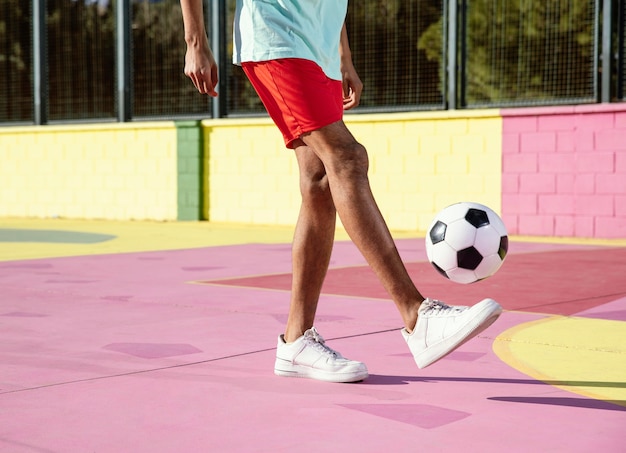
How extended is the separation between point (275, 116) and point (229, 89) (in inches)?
490

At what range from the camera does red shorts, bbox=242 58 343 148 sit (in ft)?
11.3

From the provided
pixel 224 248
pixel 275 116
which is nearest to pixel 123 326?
pixel 275 116

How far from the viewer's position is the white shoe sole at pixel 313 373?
3.48m

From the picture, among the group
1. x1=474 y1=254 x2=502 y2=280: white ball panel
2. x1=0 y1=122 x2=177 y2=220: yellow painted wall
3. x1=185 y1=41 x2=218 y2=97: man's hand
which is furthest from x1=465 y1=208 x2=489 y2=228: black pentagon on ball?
x1=0 y1=122 x2=177 y2=220: yellow painted wall

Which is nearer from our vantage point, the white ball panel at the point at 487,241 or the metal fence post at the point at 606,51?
the white ball panel at the point at 487,241

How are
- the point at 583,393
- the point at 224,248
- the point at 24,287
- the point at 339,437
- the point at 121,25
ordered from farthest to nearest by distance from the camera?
the point at 121,25 → the point at 224,248 → the point at 24,287 → the point at 583,393 → the point at 339,437

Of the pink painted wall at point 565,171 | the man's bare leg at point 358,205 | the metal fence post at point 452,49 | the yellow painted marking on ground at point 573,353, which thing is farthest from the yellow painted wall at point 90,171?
the man's bare leg at point 358,205

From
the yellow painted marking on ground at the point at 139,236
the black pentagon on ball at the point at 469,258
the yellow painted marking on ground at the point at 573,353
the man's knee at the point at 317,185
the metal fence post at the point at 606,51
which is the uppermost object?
the metal fence post at the point at 606,51

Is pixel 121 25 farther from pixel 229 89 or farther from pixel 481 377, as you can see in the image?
pixel 481 377

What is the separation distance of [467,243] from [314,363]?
0.98m

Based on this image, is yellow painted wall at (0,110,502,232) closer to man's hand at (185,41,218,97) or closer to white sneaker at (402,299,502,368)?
man's hand at (185,41,218,97)

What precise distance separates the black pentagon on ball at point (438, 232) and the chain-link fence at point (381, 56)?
7942mm

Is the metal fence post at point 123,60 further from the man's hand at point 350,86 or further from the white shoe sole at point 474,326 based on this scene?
the white shoe sole at point 474,326

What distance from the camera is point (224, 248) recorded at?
1034 centimetres
